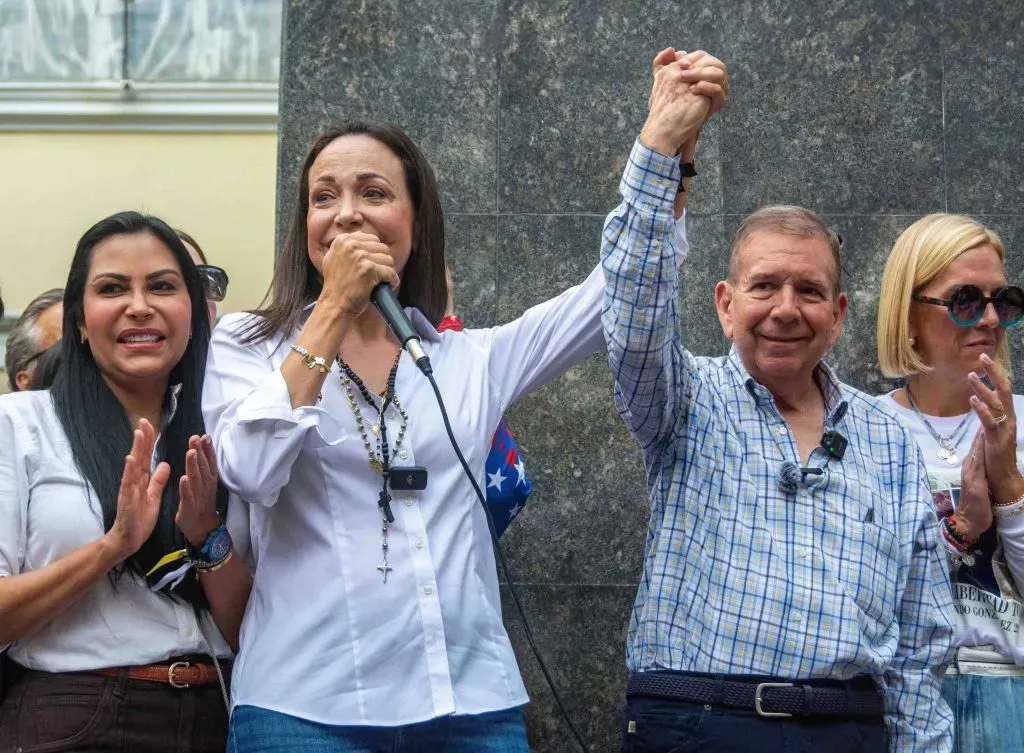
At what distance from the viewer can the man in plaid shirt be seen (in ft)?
10.2

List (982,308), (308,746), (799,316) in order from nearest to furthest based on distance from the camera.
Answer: (308,746) → (799,316) → (982,308)

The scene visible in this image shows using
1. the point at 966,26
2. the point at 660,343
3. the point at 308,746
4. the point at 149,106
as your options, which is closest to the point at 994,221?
the point at 966,26

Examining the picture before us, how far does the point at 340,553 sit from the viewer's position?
9.49 feet

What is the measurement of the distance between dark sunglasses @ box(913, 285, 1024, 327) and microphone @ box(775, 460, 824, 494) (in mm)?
966

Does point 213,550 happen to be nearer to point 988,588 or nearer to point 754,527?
point 754,527

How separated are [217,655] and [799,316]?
163cm

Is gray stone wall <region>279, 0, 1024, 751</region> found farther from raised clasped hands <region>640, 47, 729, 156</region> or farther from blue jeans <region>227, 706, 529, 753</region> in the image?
blue jeans <region>227, 706, 529, 753</region>

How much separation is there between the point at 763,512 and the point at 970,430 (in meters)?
1.01

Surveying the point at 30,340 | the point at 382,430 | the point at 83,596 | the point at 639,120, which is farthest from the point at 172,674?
the point at 639,120

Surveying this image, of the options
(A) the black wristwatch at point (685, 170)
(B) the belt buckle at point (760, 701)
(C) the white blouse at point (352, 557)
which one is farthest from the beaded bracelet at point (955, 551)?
(C) the white blouse at point (352, 557)

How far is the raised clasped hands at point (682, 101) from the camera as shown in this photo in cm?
307

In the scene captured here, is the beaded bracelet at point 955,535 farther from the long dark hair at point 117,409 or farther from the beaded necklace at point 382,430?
the long dark hair at point 117,409

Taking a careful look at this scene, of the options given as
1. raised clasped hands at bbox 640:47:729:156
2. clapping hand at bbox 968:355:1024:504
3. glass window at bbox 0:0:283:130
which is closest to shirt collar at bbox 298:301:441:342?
raised clasped hands at bbox 640:47:729:156

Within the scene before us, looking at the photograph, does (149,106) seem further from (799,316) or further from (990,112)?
(799,316)
